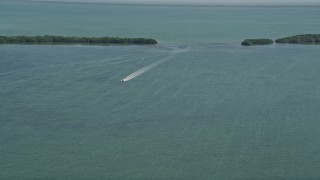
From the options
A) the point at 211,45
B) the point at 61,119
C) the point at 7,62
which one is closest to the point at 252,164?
the point at 61,119

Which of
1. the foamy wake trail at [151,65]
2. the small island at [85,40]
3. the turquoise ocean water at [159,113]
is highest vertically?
the small island at [85,40]

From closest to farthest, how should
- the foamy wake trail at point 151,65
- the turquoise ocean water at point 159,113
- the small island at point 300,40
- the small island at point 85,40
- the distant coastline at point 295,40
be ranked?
the turquoise ocean water at point 159,113
the foamy wake trail at point 151,65
the small island at point 85,40
the distant coastline at point 295,40
the small island at point 300,40

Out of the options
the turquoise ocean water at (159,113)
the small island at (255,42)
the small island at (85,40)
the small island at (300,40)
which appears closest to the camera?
the turquoise ocean water at (159,113)

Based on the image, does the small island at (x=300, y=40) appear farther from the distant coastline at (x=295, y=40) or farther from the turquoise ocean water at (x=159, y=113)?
the turquoise ocean water at (x=159, y=113)

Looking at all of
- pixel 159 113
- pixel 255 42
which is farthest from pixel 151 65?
pixel 255 42

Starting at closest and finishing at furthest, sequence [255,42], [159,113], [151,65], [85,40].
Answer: [159,113] → [151,65] → [85,40] → [255,42]

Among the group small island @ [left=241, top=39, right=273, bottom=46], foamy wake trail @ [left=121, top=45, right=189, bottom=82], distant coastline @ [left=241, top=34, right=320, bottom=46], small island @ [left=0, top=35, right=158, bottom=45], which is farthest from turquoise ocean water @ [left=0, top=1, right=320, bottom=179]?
distant coastline @ [left=241, top=34, right=320, bottom=46]

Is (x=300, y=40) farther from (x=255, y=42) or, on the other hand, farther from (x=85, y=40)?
(x=85, y=40)

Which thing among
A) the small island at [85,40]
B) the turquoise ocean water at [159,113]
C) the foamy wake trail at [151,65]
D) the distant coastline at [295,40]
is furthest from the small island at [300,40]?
the small island at [85,40]
